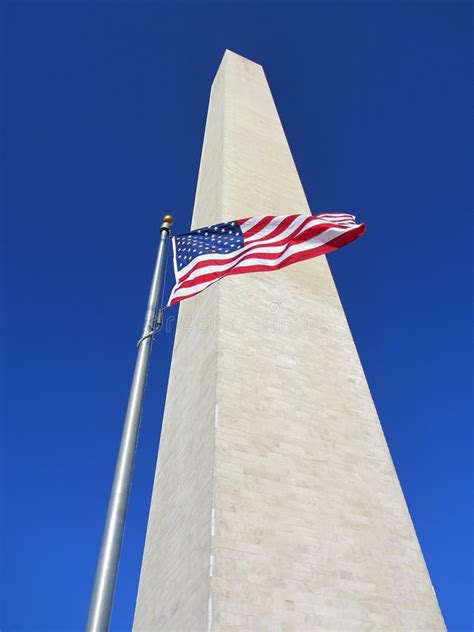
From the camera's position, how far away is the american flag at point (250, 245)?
7.57 metres

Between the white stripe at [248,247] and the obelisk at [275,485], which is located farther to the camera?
the white stripe at [248,247]

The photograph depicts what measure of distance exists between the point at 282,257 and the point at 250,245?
0.52m

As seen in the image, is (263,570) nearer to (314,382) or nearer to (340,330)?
(314,382)

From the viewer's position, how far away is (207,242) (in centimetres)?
799

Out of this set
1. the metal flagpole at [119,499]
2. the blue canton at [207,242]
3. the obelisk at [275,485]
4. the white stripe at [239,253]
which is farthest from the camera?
the blue canton at [207,242]

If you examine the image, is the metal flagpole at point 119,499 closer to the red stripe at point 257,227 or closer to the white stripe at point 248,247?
the white stripe at point 248,247

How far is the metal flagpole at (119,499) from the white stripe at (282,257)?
2.08 ft

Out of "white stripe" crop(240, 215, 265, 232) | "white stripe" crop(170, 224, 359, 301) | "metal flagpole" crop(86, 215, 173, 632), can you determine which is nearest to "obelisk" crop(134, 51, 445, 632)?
"white stripe" crop(170, 224, 359, 301)

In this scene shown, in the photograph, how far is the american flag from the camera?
7.57 metres

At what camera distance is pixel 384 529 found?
888 cm

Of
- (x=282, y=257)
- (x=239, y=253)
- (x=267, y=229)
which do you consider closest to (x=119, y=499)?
(x=239, y=253)

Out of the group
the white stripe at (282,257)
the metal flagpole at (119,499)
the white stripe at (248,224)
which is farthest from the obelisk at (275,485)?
the metal flagpole at (119,499)

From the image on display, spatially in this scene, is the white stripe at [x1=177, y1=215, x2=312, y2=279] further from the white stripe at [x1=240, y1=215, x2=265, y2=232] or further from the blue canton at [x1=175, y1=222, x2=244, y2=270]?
the white stripe at [x1=240, y1=215, x2=265, y2=232]

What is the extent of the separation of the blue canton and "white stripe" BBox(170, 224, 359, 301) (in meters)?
0.31
